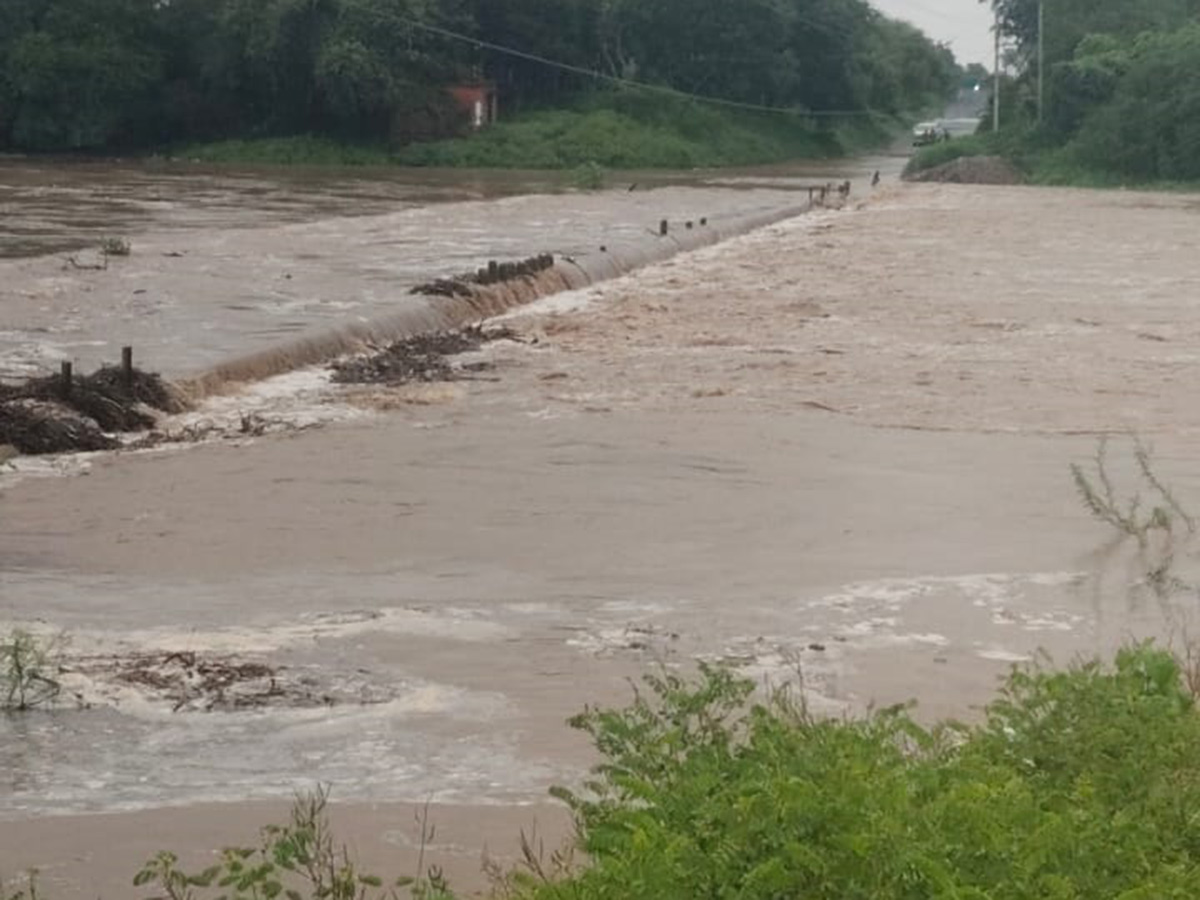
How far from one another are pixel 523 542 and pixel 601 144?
185 feet

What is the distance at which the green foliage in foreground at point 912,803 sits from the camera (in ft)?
13.3

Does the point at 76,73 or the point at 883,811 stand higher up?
the point at 76,73

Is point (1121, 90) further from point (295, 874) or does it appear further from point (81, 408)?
point (295, 874)

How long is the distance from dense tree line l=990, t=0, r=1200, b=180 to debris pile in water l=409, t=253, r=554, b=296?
32.9m

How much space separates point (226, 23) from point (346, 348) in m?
48.5

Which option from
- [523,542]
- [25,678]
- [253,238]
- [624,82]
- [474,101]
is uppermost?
[624,82]

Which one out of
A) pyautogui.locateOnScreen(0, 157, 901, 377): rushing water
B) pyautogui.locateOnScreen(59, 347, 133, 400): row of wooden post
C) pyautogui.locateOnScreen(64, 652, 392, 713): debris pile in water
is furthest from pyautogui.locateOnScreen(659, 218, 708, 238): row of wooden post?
pyautogui.locateOnScreen(64, 652, 392, 713): debris pile in water

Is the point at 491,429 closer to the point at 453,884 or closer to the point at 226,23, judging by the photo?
the point at 453,884

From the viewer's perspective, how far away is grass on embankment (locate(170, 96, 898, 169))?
6325cm

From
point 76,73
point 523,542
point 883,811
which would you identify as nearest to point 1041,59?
point 76,73

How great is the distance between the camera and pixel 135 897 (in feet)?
18.6

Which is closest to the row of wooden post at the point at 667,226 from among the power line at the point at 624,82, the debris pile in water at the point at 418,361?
the debris pile in water at the point at 418,361

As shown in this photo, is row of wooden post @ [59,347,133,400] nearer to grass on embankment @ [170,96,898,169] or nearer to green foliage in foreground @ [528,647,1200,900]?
green foliage in foreground @ [528,647,1200,900]

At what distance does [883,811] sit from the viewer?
13.9 feet
